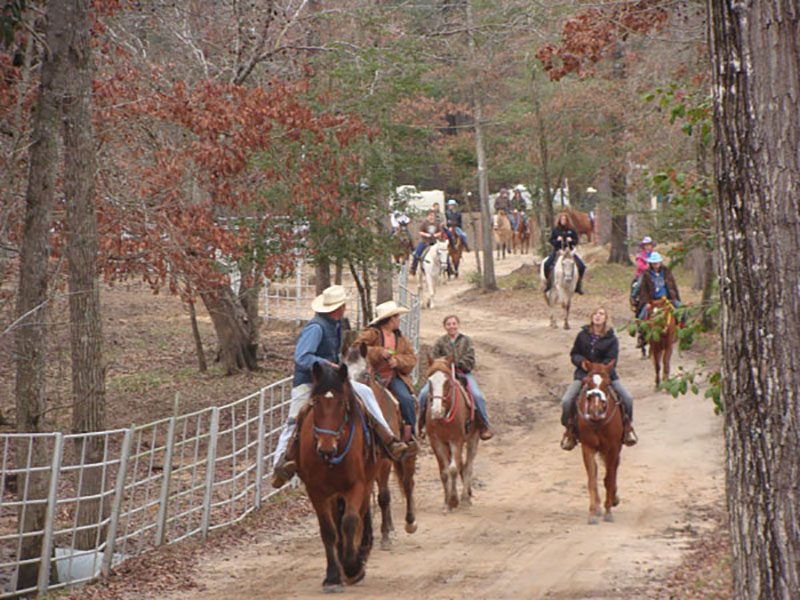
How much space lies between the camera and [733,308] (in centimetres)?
480

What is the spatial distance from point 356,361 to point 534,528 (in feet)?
11.6

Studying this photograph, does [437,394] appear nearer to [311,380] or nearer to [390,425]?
[390,425]

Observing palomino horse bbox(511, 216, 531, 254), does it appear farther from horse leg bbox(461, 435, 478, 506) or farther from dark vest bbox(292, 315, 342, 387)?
dark vest bbox(292, 315, 342, 387)

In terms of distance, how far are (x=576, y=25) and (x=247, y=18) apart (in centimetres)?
692

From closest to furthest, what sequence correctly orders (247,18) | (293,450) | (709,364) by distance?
(293,450) < (247,18) < (709,364)

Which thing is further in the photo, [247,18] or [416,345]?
[416,345]

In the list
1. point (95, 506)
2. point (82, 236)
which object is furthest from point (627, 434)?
point (82, 236)

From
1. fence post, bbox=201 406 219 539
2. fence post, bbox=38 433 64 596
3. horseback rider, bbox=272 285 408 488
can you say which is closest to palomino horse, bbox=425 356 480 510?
fence post, bbox=201 406 219 539

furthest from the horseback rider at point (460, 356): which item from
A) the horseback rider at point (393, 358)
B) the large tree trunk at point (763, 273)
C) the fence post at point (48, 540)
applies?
the large tree trunk at point (763, 273)

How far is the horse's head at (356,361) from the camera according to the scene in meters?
10.4

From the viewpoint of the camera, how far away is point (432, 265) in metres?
34.2

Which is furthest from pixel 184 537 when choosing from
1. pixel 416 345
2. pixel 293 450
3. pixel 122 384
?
pixel 416 345

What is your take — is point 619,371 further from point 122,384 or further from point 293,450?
point 293,450

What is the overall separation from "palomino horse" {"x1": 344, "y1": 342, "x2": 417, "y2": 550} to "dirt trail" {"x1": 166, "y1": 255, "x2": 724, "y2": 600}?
251 millimetres
